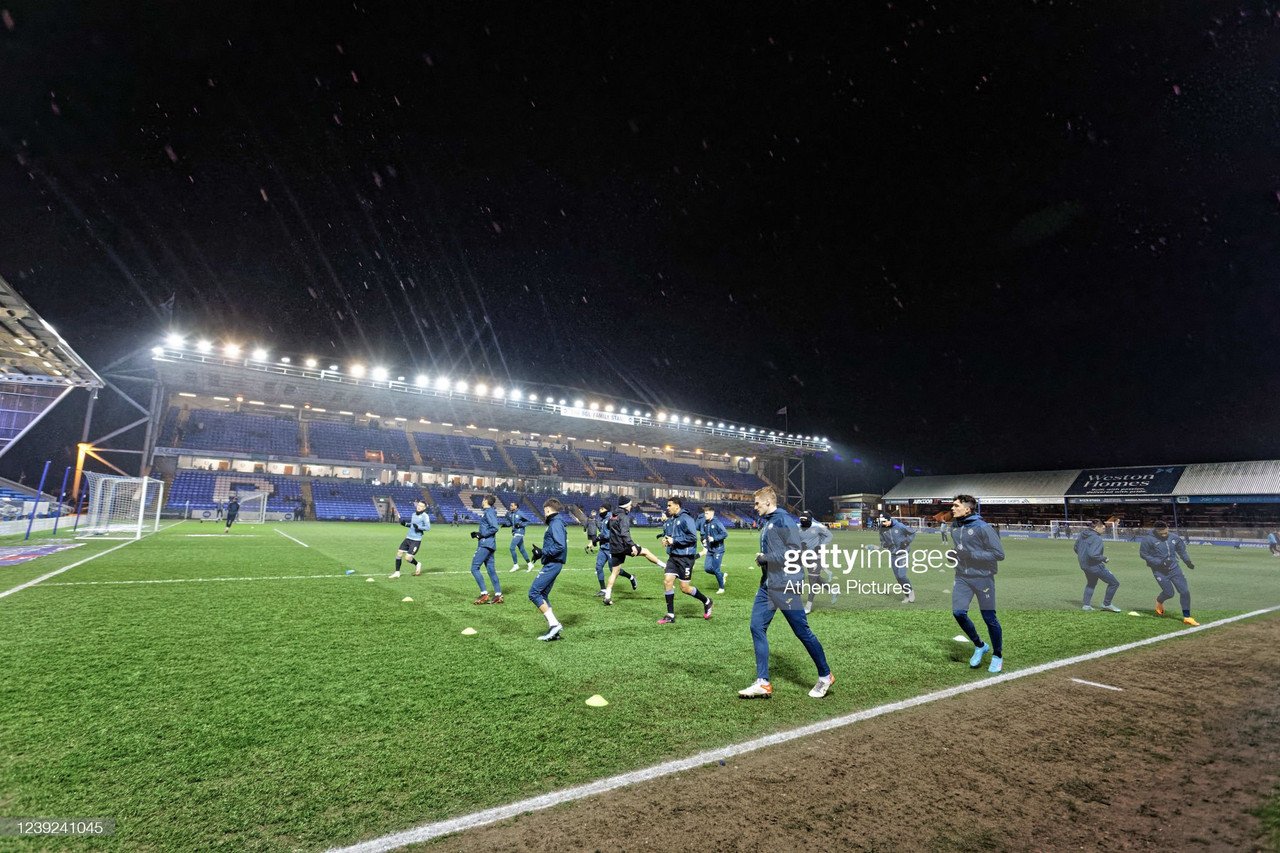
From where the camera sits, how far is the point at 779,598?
17.5ft

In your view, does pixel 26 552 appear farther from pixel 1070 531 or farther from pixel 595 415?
pixel 1070 531

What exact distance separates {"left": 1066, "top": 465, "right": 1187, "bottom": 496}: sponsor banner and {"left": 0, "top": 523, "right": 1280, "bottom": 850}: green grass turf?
53734 millimetres

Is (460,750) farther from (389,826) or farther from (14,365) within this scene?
(14,365)

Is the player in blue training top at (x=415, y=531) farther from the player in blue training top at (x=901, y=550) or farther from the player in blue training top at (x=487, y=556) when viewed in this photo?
the player in blue training top at (x=901, y=550)

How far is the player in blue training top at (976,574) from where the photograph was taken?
6598 mm

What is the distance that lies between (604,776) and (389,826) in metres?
1.33

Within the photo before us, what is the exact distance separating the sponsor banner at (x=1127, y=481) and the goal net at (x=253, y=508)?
7617 centimetres

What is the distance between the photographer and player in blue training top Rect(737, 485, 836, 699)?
207 inches

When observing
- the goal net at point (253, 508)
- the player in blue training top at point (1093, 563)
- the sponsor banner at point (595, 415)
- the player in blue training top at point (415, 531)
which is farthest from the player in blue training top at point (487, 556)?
the sponsor banner at point (595, 415)

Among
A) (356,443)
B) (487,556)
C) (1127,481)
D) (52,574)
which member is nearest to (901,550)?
(487,556)

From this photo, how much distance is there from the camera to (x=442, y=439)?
60.0 metres

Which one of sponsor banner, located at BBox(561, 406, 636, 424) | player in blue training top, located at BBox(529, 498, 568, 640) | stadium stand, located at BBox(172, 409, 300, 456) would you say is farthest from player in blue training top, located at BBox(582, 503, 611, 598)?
stadium stand, located at BBox(172, 409, 300, 456)

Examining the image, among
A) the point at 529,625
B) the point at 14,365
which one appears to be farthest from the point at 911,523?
the point at 14,365

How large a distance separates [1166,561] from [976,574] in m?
7.18
